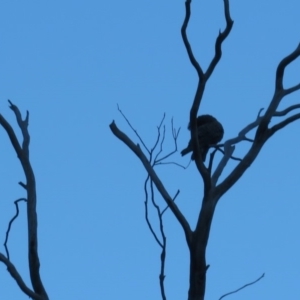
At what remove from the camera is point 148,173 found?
185 inches

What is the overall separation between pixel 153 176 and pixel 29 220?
71 cm

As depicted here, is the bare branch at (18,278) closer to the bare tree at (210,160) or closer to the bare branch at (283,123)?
the bare tree at (210,160)

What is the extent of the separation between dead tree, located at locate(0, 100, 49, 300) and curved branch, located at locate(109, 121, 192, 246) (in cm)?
53

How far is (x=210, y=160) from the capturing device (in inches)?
191

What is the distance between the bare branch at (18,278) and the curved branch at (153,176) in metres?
0.78

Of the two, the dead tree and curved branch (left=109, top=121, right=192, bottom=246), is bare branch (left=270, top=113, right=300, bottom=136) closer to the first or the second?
→ curved branch (left=109, top=121, right=192, bottom=246)

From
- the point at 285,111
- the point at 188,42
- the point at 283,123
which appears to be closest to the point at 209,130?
the point at 285,111

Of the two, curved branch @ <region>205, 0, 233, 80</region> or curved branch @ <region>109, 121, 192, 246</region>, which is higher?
curved branch @ <region>205, 0, 233, 80</region>

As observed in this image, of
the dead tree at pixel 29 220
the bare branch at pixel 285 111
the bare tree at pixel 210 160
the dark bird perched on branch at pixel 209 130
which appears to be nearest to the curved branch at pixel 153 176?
the bare tree at pixel 210 160

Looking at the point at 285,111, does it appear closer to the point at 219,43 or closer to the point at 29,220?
the point at 219,43

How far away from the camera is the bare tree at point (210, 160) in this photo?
4.17 meters

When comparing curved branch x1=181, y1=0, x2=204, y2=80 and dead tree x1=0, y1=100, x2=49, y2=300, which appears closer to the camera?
dead tree x1=0, y1=100, x2=49, y2=300

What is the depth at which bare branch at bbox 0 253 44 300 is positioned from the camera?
414 cm

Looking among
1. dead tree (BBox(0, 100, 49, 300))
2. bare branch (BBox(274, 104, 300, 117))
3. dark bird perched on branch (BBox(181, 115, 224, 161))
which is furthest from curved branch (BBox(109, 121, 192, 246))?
dark bird perched on branch (BBox(181, 115, 224, 161))
